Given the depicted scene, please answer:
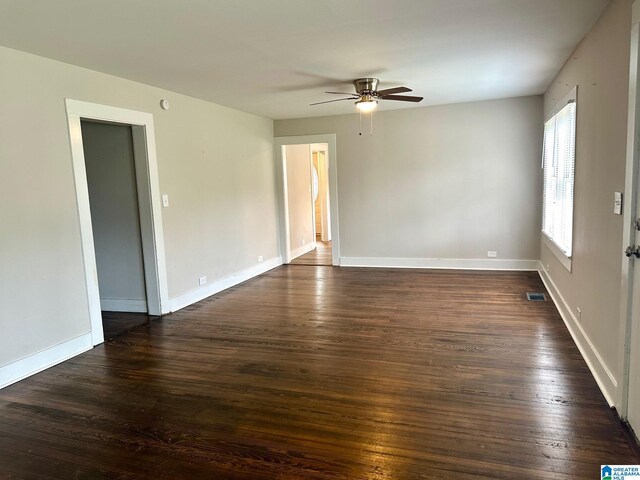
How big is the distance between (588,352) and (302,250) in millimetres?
5886

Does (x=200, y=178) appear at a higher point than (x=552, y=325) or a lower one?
higher

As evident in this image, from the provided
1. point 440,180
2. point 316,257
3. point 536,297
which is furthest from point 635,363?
point 316,257

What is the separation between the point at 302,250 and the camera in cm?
845

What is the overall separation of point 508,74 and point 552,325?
105 inches

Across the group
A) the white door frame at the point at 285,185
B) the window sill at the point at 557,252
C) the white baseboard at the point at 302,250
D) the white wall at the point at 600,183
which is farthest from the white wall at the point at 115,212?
the window sill at the point at 557,252

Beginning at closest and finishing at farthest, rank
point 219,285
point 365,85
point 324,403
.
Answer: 1. point 324,403
2. point 365,85
3. point 219,285

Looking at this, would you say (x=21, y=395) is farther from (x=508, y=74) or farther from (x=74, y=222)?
(x=508, y=74)

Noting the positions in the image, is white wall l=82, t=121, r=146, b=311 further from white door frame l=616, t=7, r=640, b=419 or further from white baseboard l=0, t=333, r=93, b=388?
white door frame l=616, t=7, r=640, b=419

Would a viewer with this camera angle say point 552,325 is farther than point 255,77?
No

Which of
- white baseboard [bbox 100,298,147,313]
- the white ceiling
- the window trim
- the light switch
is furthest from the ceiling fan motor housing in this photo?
white baseboard [bbox 100,298,147,313]

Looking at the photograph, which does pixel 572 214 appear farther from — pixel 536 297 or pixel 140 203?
pixel 140 203

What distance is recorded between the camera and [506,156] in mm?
6137

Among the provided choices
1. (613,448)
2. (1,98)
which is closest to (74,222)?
(1,98)
